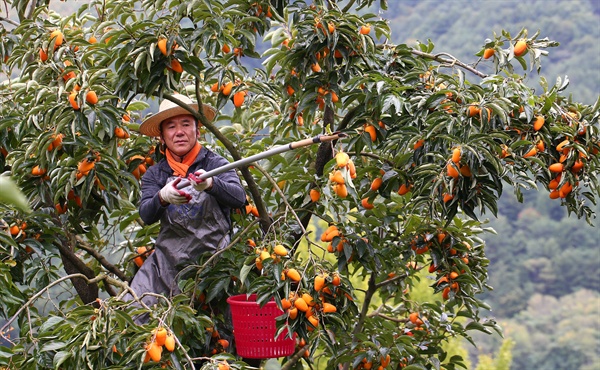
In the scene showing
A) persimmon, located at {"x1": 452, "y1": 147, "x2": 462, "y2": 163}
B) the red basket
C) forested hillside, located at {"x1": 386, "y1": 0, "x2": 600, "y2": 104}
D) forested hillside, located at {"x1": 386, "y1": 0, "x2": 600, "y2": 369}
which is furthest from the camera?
forested hillside, located at {"x1": 386, "y1": 0, "x2": 600, "y2": 104}

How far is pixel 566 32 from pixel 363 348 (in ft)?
92.4

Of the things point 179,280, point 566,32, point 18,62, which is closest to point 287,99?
point 179,280

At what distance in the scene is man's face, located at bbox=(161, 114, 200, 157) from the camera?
302 centimetres

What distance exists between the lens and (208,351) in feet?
9.52

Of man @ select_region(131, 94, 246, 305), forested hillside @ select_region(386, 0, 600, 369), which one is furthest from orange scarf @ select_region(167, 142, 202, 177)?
forested hillside @ select_region(386, 0, 600, 369)

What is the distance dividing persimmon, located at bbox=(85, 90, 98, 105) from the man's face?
0.43 metres

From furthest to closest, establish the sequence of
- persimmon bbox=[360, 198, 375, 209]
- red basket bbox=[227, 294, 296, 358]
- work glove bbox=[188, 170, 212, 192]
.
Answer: persimmon bbox=[360, 198, 375, 209] < red basket bbox=[227, 294, 296, 358] < work glove bbox=[188, 170, 212, 192]

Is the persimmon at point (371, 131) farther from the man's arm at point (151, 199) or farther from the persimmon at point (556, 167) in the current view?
the man's arm at point (151, 199)

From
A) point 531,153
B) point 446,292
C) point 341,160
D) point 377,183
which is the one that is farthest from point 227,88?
point 446,292

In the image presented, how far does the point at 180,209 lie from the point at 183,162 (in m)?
0.17

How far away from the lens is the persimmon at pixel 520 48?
2.87 metres

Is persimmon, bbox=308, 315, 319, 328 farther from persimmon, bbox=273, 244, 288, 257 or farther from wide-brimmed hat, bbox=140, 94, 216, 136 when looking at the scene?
wide-brimmed hat, bbox=140, 94, 216, 136

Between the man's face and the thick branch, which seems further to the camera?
the thick branch

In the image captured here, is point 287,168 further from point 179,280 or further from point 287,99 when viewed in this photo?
point 179,280
